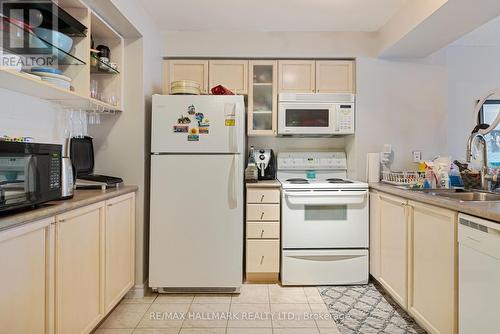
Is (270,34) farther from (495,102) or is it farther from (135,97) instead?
(495,102)

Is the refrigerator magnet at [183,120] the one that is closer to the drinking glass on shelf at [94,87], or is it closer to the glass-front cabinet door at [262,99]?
the drinking glass on shelf at [94,87]

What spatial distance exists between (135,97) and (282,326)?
80.5 inches

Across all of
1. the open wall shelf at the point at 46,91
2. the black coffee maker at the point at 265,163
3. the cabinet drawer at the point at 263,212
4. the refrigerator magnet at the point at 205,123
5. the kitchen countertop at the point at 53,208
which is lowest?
the cabinet drawer at the point at 263,212

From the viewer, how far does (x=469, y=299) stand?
4.63 feet

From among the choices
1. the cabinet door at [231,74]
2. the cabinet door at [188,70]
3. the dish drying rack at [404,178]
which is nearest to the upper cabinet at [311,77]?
the cabinet door at [231,74]

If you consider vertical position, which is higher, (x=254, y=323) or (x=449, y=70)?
(x=449, y=70)

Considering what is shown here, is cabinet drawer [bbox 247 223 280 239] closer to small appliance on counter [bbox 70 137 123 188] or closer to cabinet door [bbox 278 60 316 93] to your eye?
small appliance on counter [bbox 70 137 123 188]

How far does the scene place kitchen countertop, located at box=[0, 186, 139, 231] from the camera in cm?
110

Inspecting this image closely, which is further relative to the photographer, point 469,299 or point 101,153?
point 101,153

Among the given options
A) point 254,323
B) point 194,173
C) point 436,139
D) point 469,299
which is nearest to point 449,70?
point 436,139

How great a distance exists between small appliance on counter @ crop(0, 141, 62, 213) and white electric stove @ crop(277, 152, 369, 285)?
1.70 m

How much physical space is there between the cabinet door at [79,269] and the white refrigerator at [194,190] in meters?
0.59

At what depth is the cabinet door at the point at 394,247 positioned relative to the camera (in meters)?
2.02

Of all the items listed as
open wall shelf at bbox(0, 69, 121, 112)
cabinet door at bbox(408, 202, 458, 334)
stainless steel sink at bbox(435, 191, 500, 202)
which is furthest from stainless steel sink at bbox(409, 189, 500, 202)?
open wall shelf at bbox(0, 69, 121, 112)
